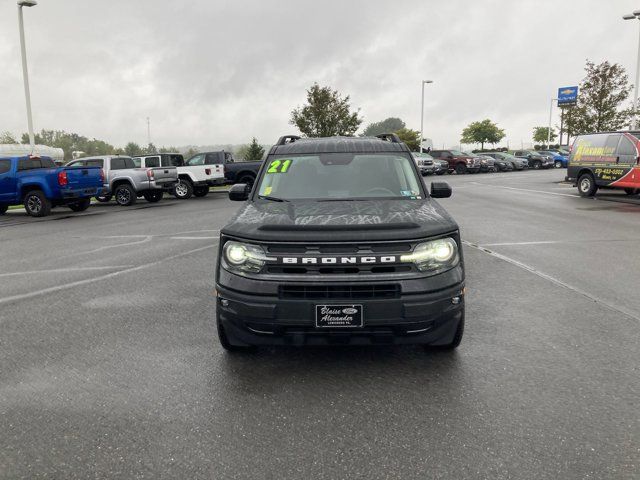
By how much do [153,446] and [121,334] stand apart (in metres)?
2.16

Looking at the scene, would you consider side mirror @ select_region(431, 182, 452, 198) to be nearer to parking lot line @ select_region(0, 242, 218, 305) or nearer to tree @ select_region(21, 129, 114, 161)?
parking lot line @ select_region(0, 242, 218, 305)

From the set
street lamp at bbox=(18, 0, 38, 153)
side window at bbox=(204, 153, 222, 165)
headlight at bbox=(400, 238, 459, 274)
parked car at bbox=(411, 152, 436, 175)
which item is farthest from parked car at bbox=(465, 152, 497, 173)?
headlight at bbox=(400, 238, 459, 274)

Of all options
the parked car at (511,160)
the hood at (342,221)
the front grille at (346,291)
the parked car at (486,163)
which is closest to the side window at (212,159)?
the hood at (342,221)

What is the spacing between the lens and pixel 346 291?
3.47 m

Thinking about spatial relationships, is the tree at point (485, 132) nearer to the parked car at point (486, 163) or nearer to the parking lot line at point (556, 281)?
the parked car at point (486, 163)

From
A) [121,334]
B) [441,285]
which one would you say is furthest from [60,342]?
[441,285]

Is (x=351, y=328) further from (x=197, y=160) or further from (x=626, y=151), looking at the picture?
(x=197, y=160)

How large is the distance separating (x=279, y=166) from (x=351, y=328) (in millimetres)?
2251

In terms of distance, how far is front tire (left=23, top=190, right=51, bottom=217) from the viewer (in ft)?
53.1

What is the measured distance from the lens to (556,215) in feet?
45.4

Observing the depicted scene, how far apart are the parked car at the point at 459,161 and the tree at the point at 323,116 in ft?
36.1

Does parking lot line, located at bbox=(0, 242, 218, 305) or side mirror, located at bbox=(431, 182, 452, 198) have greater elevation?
side mirror, located at bbox=(431, 182, 452, 198)

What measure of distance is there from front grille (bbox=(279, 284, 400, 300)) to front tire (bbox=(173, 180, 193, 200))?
20.7 metres

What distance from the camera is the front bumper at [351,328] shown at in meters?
3.47
